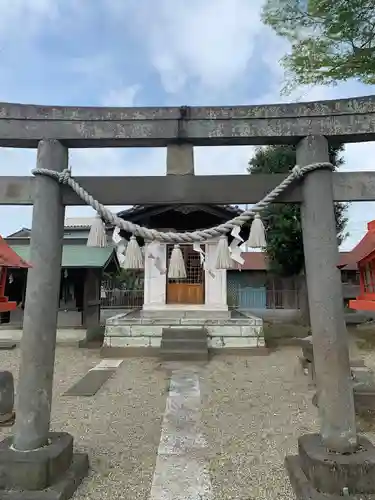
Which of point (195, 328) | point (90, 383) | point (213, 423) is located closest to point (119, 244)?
point (213, 423)

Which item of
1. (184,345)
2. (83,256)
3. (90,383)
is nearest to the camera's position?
(90,383)

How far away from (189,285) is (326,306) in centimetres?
1003

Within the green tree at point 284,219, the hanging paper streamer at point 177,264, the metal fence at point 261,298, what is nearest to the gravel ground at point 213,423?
the hanging paper streamer at point 177,264

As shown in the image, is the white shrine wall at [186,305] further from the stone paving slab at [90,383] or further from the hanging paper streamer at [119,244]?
the hanging paper streamer at [119,244]

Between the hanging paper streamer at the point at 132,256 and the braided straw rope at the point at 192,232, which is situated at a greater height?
the braided straw rope at the point at 192,232

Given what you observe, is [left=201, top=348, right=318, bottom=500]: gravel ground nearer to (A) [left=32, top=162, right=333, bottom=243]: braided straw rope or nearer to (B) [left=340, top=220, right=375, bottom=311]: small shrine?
(B) [left=340, top=220, right=375, bottom=311]: small shrine

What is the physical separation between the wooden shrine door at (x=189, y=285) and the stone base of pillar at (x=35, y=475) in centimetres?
994

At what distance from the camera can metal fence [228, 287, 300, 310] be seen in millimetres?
21828

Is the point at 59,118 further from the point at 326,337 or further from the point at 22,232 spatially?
the point at 22,232

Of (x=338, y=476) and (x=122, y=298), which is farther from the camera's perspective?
(x=122, y=298)

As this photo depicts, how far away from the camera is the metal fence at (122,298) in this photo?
22.4m

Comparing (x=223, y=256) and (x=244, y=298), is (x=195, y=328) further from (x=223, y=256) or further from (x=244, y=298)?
(x=244, y=298)

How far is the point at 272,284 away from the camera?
74.3 ft

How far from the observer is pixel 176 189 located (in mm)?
3410
